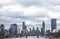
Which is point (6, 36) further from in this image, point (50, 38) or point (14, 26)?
point (50, 38)

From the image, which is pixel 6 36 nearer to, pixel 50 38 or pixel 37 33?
pixel 37 33

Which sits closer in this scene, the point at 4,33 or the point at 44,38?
the point at 4,33

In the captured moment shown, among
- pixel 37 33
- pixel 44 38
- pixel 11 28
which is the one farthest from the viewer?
pixel 44 38

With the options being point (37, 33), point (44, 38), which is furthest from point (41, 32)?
point (44, 38)

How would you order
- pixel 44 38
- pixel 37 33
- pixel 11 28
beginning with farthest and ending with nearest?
1. pixel 44 38
2. pixel 37 33
3. pixel 11 28

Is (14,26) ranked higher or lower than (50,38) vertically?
higher

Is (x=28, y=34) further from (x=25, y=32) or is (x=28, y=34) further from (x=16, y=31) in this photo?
(x=16, y=31)

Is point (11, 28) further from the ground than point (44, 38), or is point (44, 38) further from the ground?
point (11, 28)

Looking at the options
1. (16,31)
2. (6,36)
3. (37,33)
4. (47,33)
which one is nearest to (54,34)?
→ (47,33)

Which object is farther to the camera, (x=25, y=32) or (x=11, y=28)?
(x=25, y=32)
